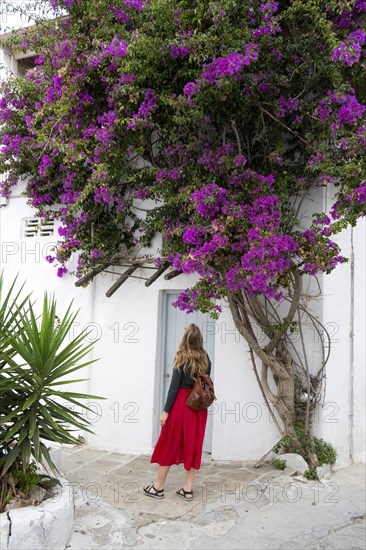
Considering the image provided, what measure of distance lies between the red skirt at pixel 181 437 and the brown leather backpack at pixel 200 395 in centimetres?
9

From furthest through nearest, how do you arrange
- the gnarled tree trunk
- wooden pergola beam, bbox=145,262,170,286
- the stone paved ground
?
wooden pergola beam, bbox=145,262,170,286, the gnarled tree trunk, the stone paved ground

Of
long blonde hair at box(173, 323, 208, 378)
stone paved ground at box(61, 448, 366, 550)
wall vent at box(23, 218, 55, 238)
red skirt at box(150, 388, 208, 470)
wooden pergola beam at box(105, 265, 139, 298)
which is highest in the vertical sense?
wall vent at box(23, 218, 55, 238)

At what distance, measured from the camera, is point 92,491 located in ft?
19.0

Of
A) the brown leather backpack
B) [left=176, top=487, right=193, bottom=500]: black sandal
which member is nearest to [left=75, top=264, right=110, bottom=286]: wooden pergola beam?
the brown leather backpack

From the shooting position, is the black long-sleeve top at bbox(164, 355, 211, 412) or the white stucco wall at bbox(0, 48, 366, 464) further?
the white stucco wall at bbox(0, 48, 366, 464)

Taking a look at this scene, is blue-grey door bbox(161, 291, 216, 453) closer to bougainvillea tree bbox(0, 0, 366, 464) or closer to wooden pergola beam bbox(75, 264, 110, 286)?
bougainvillea tree bbox(0, 0, 366, 464)

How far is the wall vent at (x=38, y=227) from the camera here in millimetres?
8703

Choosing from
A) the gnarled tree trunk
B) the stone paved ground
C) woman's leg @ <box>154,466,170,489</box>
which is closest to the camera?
the stone paved ground

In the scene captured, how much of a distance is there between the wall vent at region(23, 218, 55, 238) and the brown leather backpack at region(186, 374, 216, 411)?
4.23 m

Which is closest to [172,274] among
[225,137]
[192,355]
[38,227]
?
[192,355]

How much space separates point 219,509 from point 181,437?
0.79 meters

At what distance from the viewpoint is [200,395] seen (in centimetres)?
544

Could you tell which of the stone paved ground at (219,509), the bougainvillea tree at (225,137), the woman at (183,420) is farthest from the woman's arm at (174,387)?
the stone paved ground at (219,509)

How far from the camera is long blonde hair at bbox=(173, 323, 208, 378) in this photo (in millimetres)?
5496
